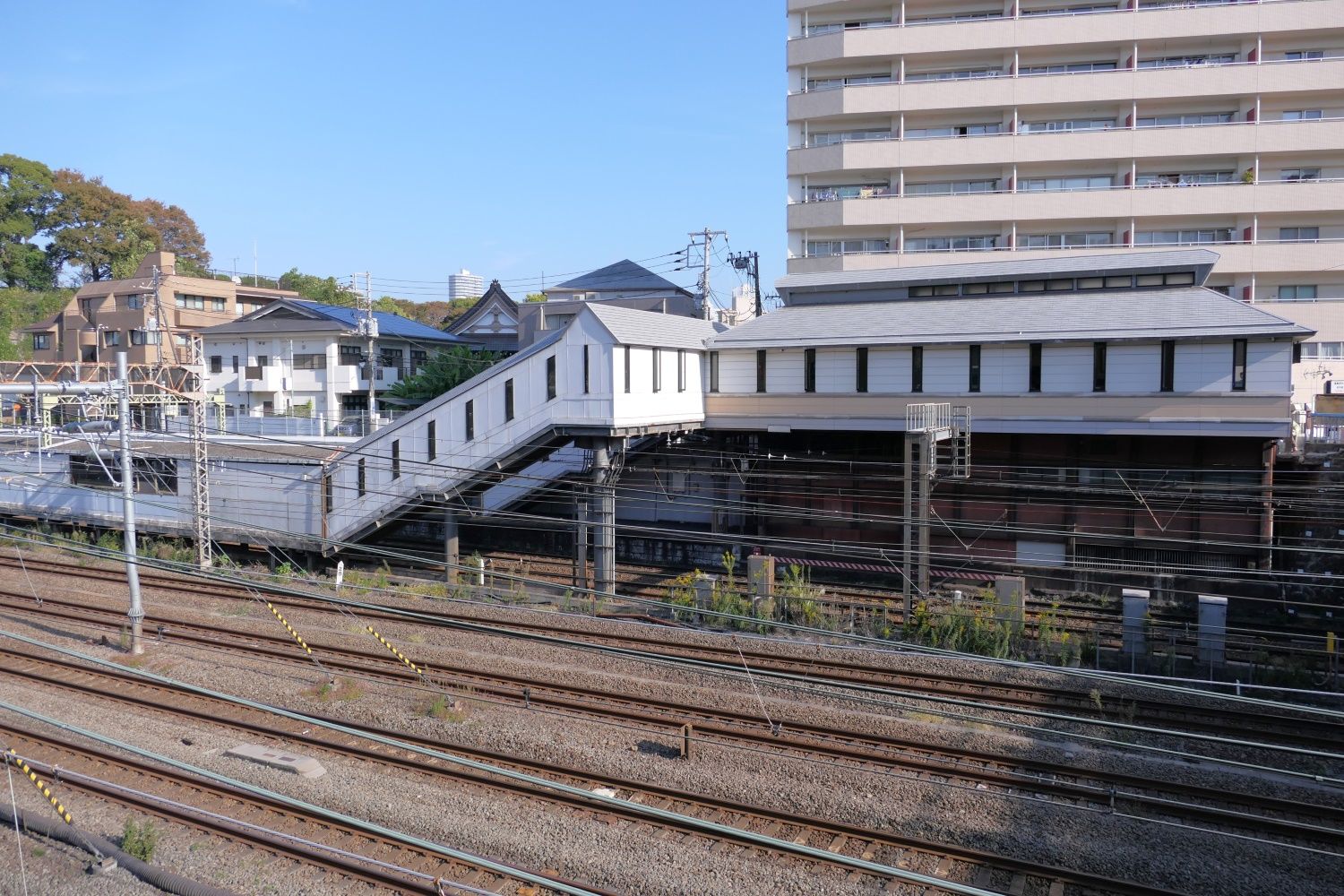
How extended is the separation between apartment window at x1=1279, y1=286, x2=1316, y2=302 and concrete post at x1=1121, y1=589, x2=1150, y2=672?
24207mm

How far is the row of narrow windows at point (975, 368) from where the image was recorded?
1938 centimetres

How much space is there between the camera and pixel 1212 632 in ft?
51.2

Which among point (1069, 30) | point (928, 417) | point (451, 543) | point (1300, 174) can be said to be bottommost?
point (451, 543)

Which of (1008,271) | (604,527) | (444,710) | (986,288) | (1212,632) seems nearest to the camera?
(444,710)

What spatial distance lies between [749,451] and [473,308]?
1061 inches

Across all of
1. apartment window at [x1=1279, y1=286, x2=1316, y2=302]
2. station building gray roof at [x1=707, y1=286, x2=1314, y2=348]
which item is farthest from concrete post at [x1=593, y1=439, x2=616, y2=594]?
apartment window at [x1=1279, y1=286, x2=1316, y2=302]

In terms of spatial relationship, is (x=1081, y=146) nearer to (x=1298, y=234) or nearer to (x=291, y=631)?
(x=1298, y=234)

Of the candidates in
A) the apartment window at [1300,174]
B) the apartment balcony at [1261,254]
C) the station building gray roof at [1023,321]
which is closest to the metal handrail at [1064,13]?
the apartment window at [1300,174]

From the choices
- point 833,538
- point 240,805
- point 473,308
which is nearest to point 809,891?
point 240,805

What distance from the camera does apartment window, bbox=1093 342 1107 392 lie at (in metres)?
20.4

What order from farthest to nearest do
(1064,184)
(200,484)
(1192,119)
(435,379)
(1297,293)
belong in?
(1064,184)
(1192,119)
(1297,293)
(435,379)
(200,484)

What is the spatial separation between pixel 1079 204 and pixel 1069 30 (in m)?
6.77

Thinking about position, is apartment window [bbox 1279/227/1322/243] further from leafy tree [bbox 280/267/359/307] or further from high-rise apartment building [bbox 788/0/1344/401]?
leafy tree [bbox 280/267/359/307]

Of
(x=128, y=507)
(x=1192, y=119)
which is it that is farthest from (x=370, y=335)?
(x=1192, y=119)
